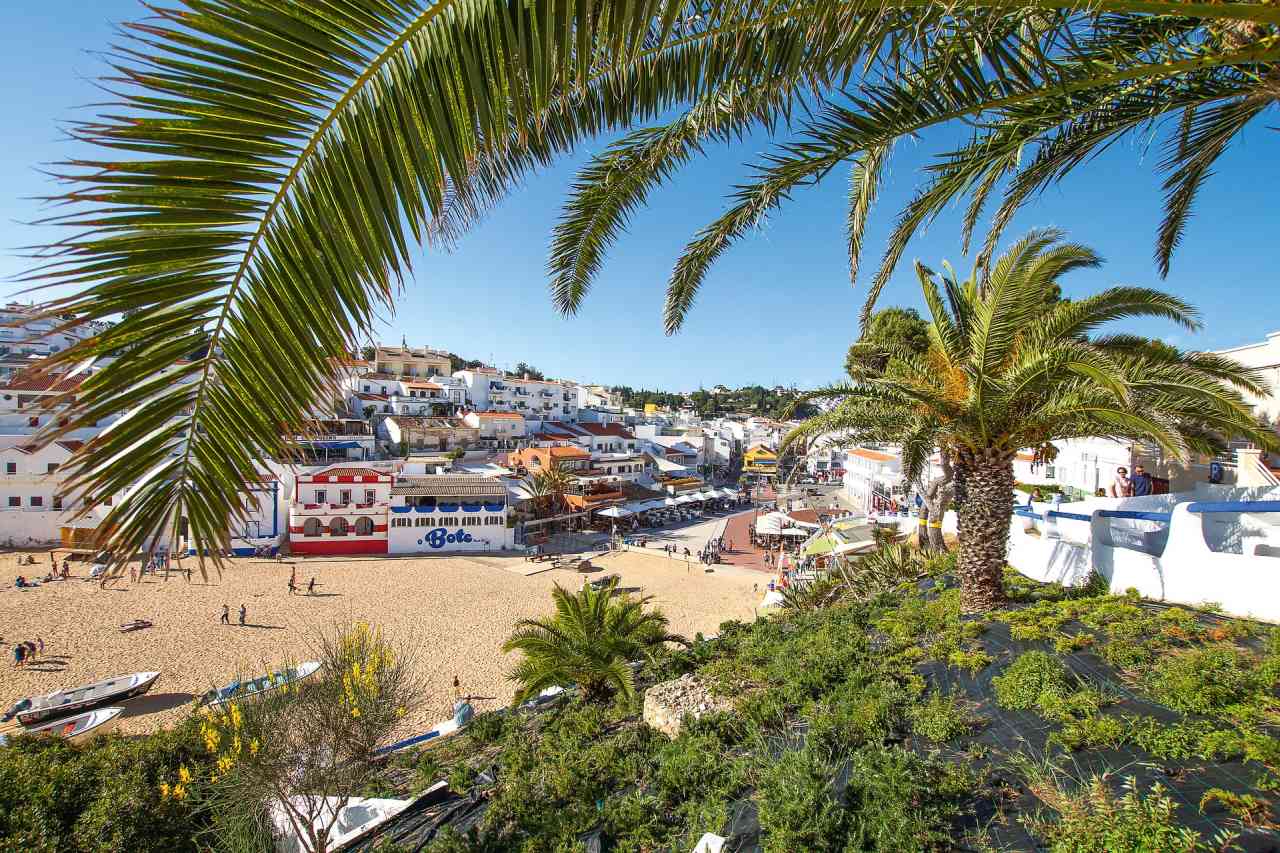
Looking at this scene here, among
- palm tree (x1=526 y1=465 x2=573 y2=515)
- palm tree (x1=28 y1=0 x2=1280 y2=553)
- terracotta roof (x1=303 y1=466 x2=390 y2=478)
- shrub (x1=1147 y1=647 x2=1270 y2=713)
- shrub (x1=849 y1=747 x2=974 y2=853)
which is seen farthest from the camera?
palm tree (x1=526 y1=465 x2=573 y2=515)

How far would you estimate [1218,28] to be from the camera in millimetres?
2863

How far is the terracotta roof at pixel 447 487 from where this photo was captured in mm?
28422

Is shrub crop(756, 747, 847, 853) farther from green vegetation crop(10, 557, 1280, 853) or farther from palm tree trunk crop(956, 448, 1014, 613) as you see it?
palm tree trunk crop(956, 448, 1014, 613)

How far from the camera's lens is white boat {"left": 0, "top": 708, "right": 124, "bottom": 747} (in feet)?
37.1

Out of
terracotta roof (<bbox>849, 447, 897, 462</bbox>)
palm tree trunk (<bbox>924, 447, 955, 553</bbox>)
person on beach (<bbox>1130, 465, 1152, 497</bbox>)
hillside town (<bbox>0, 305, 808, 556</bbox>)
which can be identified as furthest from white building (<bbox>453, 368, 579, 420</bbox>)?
person on beach (<bbox>1130, 465, 1152, 497</bbox>)

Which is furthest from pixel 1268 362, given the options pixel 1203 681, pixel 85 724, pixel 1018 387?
pixel 85 724

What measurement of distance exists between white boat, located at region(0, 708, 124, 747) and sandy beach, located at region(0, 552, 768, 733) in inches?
16.7

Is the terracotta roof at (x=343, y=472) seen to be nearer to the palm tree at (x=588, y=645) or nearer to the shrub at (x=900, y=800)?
the palm tree at (x=588, y=645)

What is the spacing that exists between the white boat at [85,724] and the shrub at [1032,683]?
16.0 m

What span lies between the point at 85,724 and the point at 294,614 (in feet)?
22.5

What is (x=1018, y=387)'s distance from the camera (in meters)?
6.25

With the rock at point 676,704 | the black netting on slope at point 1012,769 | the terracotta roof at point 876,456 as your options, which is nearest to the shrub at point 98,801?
the black netting on slope at point 1012,769

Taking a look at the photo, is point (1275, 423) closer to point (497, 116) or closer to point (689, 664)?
point (689, 664)

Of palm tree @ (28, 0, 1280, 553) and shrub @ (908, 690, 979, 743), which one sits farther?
shrub @ (908, 690, 979, 743)
